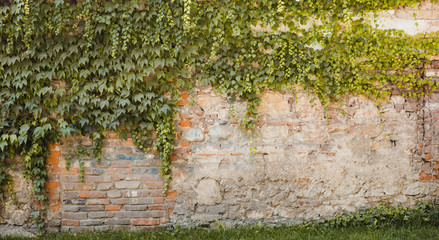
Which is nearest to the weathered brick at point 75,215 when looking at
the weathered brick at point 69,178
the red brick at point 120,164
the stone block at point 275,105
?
the weathered brick at point 69,178

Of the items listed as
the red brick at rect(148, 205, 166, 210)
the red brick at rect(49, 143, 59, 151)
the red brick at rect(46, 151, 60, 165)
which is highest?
the red brick at rect(49, 143, 59, 151)

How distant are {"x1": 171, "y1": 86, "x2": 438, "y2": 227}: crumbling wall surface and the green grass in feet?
0.53

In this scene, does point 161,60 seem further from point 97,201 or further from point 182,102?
point 97,201

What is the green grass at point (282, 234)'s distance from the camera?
3.28m

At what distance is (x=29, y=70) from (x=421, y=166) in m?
4.56

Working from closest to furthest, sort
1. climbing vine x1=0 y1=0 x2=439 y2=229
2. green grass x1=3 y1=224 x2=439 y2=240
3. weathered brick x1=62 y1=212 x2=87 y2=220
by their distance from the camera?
green grass x1=3 y1=224 x2=439 y2=240
climbing vine x1=0 y1=0 x2=439 y2=229
weathered brick x1=62 y1=212 x2=87 y2=220

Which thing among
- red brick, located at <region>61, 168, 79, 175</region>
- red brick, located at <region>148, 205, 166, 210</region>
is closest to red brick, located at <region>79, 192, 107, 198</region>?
red brick, located at <region>61, 168, 79, 175</region>

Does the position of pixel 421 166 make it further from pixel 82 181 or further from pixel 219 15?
pixel 82 181

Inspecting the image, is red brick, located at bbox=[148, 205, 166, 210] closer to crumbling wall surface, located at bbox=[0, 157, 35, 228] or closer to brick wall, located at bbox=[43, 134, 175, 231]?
brick wall, located at bbox=[43, 134, 175, 231]

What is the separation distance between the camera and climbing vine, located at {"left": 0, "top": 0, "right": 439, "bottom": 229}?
3.40 meters

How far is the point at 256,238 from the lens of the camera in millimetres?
3285

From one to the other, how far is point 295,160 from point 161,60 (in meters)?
1.90

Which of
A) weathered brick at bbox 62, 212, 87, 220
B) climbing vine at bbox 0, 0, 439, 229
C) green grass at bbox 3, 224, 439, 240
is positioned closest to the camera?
green grass at bbox 3, 224, 439, 240

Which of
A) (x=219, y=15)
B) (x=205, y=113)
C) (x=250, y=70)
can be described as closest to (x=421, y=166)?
(x=250, y=70)
